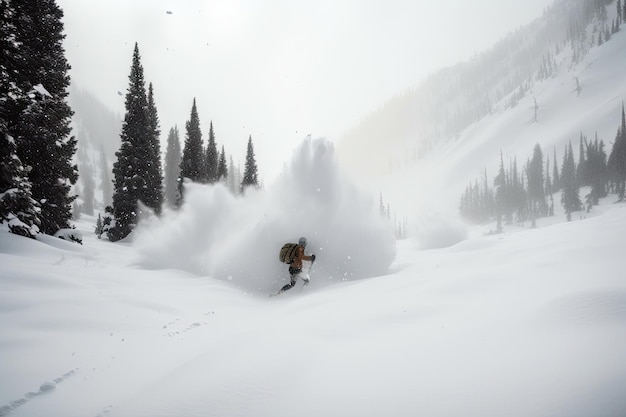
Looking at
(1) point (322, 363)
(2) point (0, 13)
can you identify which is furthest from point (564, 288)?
(2) point (0, 13)

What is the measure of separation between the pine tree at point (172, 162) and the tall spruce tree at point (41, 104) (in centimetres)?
3962

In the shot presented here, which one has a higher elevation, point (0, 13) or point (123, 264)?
point (0, 13)

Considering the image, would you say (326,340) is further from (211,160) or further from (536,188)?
(536,188)

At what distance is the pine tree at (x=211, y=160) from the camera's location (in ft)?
131

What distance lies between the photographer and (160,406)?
2.83m

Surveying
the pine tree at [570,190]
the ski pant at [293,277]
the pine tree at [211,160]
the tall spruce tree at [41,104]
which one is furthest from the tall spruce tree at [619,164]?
the tall spruce tree at [41,104]

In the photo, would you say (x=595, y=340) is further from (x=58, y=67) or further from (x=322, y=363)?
(x=58, y=67)

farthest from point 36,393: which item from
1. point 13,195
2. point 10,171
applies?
point 10,171

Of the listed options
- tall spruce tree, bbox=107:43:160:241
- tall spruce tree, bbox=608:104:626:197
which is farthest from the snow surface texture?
tall spruce tree, bbox=608:104:626:197

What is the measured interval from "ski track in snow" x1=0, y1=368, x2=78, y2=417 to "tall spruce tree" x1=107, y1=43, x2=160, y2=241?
2703 cm

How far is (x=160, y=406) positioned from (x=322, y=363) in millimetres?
1667

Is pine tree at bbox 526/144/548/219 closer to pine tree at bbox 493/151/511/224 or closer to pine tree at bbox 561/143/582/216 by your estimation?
pine tree at bbox 561/143/582/216

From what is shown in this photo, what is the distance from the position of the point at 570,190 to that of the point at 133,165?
3525 inches

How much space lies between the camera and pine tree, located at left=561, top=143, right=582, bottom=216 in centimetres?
7362
